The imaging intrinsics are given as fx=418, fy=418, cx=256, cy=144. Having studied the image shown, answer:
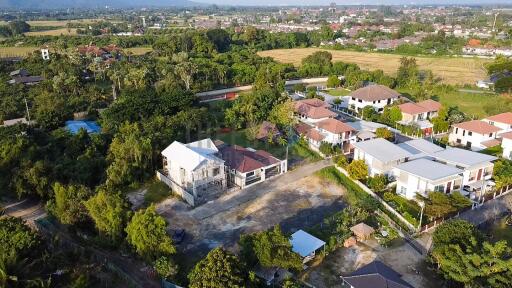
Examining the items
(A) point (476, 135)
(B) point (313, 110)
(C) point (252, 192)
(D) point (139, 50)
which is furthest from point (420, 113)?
(D) point (139, 50)

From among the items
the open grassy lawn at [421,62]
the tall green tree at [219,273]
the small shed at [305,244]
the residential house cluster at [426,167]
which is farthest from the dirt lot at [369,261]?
the open grassy lawn at [421,62]

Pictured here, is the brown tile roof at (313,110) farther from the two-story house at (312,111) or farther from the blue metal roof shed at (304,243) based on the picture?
the blue metal roof shed at (304,243)

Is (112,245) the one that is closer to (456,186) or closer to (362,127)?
(456,186)

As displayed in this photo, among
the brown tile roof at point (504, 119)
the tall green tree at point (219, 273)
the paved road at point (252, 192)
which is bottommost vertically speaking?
the paved road at point (252, 192)

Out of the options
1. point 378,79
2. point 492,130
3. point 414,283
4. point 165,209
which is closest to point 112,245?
point 165,209

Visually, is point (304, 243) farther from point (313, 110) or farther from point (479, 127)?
point (479, 127)
